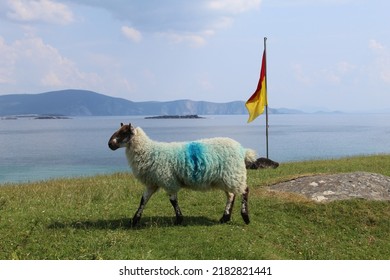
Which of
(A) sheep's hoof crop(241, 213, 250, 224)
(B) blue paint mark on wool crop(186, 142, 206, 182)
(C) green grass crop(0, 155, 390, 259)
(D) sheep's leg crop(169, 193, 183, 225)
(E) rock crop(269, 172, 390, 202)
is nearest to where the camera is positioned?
(C) green grass crop(0, 155, 390, 259)

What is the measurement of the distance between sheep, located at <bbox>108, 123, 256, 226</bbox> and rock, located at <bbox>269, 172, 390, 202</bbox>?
4.16 metres

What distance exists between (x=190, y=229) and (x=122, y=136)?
309 cm

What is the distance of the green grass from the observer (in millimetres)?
9414

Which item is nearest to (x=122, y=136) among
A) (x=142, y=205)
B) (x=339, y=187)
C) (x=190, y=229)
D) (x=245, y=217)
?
(x=142, y=205)

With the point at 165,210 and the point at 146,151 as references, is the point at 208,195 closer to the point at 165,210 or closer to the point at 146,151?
the point at 165,210

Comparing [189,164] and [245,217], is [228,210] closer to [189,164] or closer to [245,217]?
[245,217]

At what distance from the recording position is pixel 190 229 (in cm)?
1109

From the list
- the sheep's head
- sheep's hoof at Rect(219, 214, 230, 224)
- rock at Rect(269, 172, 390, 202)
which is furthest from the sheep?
rock at Rect(269, 172, 390, 202)

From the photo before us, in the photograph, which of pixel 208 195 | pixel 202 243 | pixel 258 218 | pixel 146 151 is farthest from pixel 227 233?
pixel 208 195

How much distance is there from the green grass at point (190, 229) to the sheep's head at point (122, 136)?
2.25m

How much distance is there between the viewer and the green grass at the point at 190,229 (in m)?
9.41

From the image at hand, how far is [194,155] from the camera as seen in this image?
11.2m

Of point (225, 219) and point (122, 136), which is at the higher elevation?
point (122, 136)

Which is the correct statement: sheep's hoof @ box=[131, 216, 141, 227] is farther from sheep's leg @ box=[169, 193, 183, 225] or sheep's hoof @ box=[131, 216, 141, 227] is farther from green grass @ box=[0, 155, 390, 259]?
sheep's leg @ box=[169, 193, 183, 225]
